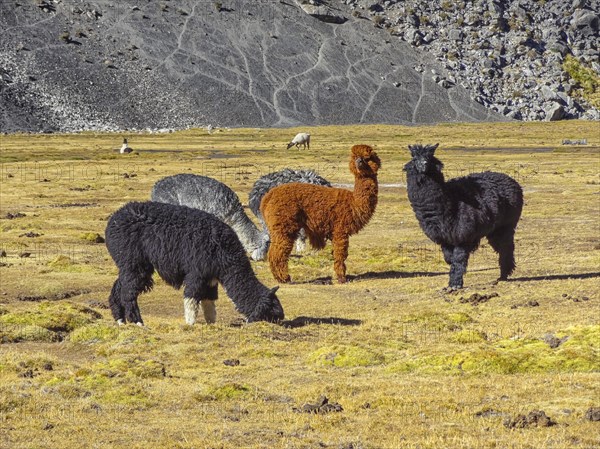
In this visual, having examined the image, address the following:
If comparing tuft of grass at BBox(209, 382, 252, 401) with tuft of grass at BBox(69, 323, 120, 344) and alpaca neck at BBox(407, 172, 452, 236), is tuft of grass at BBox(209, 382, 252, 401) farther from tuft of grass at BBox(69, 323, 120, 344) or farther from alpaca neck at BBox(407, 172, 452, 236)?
alpaca neck at BBox(407, 172, 452, 236)

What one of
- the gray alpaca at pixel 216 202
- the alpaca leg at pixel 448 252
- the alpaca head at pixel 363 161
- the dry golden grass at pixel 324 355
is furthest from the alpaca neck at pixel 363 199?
the gray alpaca at pixel 216 202

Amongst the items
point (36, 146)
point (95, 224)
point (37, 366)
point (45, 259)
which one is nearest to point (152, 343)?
point (37, 366)

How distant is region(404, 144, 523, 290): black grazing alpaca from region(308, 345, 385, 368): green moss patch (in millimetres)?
6045

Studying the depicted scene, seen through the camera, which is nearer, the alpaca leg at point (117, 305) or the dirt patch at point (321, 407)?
the dirt patch at point (321, 407)

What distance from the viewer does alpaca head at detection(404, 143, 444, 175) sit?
63.2ft

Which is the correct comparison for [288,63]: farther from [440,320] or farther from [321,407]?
[321,407]

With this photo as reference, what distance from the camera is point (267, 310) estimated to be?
49.8 ft

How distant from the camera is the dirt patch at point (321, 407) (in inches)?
413

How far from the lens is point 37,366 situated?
1288 cm

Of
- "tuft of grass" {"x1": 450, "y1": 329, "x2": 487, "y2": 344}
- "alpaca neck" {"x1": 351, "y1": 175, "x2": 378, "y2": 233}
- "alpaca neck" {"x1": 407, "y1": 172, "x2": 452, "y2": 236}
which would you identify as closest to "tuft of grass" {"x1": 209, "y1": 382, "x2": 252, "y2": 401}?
"tuft of grass" {"x1": 450, "y1": 329, "x2": 487, "y2": 344}

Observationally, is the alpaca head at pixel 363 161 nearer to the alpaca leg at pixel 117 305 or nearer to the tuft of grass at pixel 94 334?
the alpaca leg at pixel 117 305

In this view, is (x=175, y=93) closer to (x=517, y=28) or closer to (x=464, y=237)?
(x=517, y=28)

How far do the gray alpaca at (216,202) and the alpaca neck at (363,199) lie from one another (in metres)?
2.61

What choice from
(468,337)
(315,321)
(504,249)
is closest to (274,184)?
(504,249)
